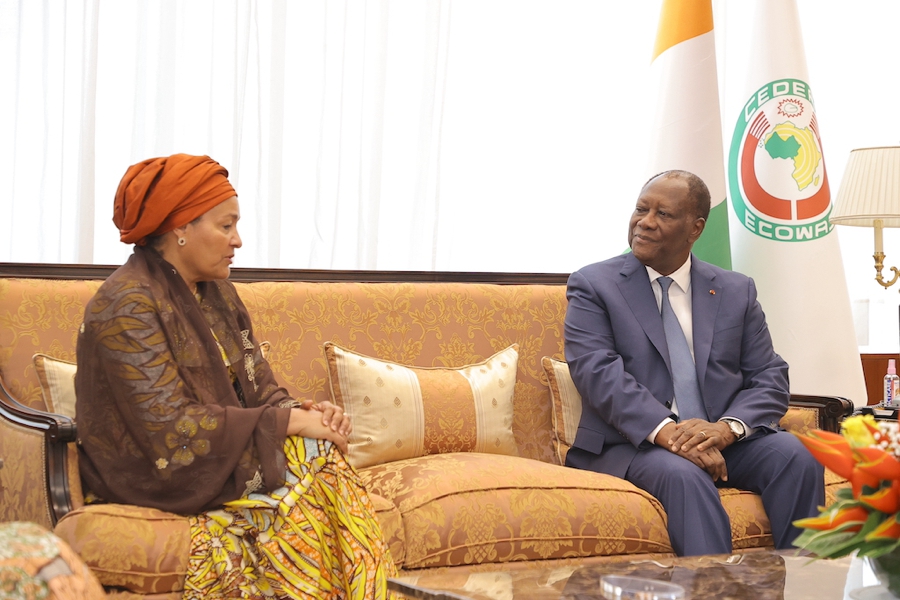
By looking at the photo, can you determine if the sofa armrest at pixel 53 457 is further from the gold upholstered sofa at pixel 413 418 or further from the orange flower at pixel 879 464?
the orange flower at pixel 879 464

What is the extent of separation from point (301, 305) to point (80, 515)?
1.10 meters

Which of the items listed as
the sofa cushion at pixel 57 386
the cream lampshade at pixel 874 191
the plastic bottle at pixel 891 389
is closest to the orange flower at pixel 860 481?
the sofa cushion at pixel 57 386

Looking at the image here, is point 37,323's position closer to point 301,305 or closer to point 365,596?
point 301,305

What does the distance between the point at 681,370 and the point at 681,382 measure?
40 mm

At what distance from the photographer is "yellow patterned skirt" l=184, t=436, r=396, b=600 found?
6.57 ft

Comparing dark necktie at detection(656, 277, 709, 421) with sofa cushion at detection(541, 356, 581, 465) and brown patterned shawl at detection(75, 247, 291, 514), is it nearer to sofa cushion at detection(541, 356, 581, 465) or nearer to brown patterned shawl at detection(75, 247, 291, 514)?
sofa cushion at detection(541, 356, 581, 465)

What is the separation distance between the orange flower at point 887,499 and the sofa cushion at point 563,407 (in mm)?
1657

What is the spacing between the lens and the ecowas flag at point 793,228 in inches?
147

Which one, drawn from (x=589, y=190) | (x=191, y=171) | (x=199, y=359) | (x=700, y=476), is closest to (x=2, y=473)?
(x=199, y=359)

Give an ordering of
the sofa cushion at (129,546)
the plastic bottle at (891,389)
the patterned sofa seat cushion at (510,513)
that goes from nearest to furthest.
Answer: the sofa cushion at (129,546) → the patterned sofa seat cushion at (510,513) → the plastic bottle at (891,389)

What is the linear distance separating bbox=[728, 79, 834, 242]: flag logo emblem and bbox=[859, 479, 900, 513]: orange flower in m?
2.62

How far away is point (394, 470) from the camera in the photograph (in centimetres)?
254

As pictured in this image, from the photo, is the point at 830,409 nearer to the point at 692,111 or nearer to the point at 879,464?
the point at 692,111

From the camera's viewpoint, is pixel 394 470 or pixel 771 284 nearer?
pixel 394 470
